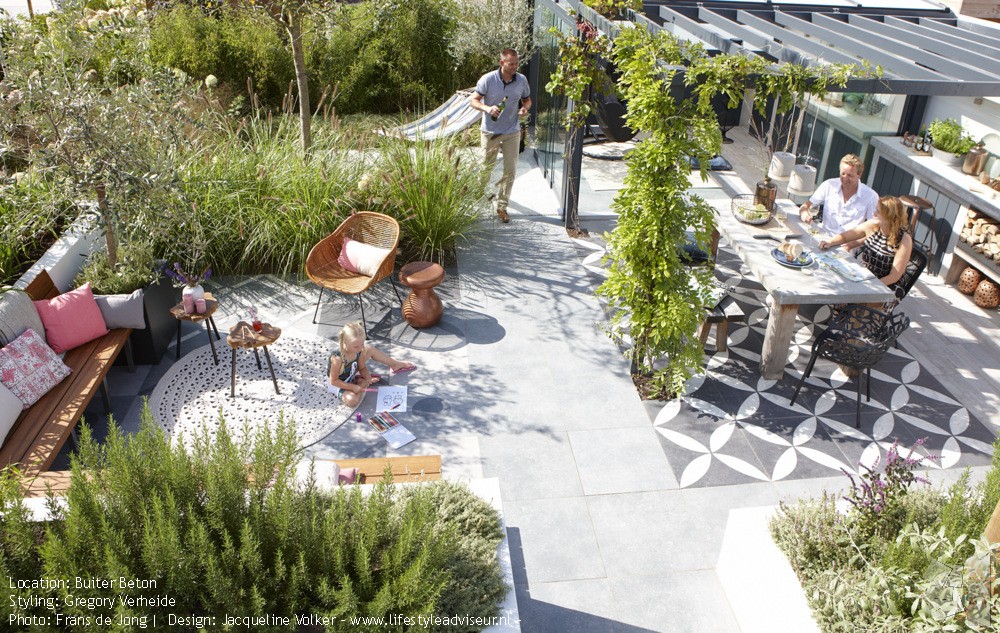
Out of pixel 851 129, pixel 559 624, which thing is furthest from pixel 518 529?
pixel 851 129

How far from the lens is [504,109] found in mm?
7355

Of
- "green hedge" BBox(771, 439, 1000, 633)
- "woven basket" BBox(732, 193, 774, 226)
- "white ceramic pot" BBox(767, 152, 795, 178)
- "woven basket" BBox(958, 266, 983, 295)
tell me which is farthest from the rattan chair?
"woven basket" BBox(958, 266, 983, 295)

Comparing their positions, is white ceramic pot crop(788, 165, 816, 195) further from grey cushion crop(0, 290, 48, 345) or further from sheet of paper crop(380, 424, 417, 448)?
grey cushion crop(0, 290, 48, 345)

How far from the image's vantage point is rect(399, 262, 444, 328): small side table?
231 inches

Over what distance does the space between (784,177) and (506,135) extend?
8.99 ft

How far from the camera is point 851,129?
7.94 m

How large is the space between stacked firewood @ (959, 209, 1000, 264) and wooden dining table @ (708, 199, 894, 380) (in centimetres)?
134

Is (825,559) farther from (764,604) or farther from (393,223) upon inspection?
(393,223)

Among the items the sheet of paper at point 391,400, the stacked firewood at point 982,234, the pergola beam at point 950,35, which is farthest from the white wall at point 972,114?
the sheet of paper at point 391,400

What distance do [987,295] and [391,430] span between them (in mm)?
4978

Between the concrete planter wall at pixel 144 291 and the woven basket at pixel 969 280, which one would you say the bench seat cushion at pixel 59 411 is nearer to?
the concrete planter wall at pixel 144 291

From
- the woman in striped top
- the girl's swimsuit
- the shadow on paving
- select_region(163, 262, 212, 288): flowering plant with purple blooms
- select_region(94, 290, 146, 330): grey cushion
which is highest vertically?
the woman in striped top

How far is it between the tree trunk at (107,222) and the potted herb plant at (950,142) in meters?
6.73

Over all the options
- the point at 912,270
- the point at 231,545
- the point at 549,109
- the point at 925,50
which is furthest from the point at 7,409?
the point at 925,50
